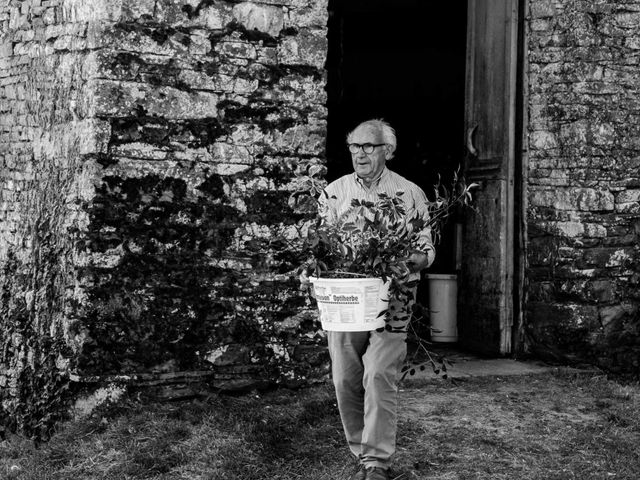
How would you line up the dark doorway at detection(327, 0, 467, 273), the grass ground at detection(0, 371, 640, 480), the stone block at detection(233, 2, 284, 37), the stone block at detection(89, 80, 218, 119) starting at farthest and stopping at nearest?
the dark doorway at detection(327, 0, 467, 273), the stone block at detection(233, 2, 284, 37), the stone block at detection(89, 80, 218, 119), the grass ground at detection(0, 371, 640, 480)

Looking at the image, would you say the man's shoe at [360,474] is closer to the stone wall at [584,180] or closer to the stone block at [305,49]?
the stone block at [305,49]

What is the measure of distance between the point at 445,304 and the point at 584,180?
1.60 meters

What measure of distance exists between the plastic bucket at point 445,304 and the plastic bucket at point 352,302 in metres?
3.50

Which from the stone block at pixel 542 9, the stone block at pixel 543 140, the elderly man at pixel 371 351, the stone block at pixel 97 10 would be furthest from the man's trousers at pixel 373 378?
the stone block at pixel 542 9

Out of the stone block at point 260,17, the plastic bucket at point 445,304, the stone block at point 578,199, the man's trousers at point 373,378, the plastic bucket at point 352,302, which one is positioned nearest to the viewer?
the plastic bucket at point 352,302

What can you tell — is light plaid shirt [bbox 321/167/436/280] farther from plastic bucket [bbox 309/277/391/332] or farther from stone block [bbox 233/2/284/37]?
stone block [bbox 233/2/284/37]

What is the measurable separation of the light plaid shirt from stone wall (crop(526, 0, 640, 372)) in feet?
8.39

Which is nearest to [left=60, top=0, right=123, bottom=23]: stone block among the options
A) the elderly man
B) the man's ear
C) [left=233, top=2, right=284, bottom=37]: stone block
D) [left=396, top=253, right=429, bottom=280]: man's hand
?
[left=233, top=2, right=284, bottom=37]: stone block

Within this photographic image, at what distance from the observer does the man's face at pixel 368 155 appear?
15.0 feet

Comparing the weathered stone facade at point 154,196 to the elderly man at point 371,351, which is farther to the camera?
the weathered stone facade at point 154,196

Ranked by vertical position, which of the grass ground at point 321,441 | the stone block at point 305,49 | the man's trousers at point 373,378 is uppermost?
the stone block at point 305,49

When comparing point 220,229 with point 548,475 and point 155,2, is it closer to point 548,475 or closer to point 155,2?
point 155,2

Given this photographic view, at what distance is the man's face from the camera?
4.58 metres

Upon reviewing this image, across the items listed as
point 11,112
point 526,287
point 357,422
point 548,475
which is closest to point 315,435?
point 357,422
